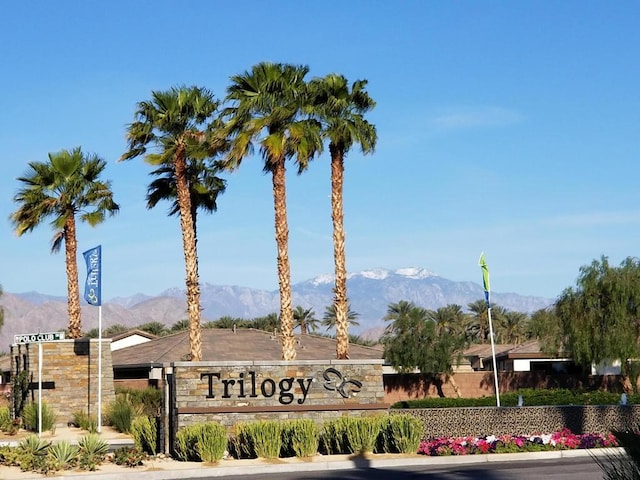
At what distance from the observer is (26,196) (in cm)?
4281

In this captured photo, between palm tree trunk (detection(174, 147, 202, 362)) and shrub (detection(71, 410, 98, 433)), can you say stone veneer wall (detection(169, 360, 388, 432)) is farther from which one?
palm tree trunk (detection(174, 147, 202, 362))

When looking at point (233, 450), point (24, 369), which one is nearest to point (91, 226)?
point (24, 369)

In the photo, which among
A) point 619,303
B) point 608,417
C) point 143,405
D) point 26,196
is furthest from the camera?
point 619,303

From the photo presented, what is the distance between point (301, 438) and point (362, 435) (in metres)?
1.58

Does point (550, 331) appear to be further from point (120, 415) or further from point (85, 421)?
point (85, 421)

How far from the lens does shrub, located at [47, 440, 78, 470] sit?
73.4 feet

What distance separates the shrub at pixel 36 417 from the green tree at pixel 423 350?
84.5 feet

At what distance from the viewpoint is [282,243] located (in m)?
37.0

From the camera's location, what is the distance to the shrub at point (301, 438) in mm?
24594

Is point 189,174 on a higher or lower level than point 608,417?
higher

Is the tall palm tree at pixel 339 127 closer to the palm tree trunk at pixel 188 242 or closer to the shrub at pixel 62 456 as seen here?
the palm tree trunk at pixel 188 242

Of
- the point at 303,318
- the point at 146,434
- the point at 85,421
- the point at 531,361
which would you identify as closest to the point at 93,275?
the point at 85,421

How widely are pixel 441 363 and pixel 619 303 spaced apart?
1143 cm

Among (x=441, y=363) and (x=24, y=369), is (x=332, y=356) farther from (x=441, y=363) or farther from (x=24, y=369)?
(x=24, y=369)
